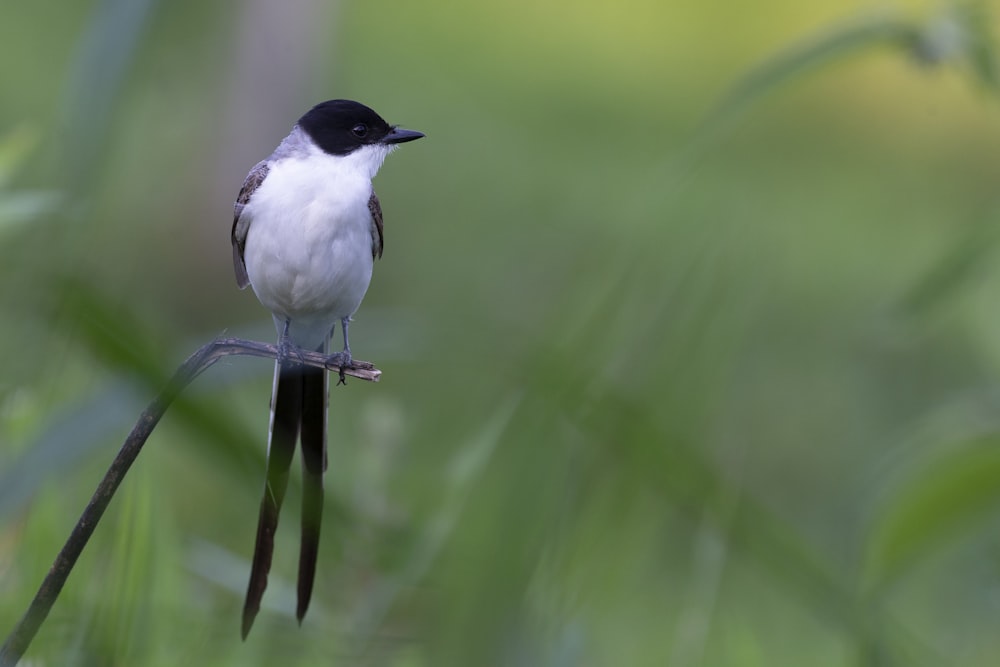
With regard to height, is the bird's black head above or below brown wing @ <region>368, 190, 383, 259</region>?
above

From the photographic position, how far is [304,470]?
Answer: 1.31 metres

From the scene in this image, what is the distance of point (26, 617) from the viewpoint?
93cm

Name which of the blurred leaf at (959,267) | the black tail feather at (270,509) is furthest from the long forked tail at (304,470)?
the blurred leaf at (959,267)

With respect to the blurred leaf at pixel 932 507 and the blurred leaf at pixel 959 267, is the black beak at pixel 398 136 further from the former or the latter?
the blurred leaf at pixel 932 507

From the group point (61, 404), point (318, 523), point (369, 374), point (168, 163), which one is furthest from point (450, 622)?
point (168, 163)

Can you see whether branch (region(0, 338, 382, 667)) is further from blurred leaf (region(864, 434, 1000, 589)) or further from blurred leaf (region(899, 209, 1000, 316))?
blurred leaf (region(899, 209, 1000, 316))

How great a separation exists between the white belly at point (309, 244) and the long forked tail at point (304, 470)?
0.14 meters

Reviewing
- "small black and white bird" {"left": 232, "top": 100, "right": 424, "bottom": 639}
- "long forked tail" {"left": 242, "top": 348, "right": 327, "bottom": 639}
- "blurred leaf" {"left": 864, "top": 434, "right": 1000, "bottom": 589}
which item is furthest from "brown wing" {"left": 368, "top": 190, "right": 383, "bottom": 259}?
"blurred leaf" {"left": 864, "top": 434, "right": 1000, "bottom": 589}

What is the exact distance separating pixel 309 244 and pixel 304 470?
Result: 827mm

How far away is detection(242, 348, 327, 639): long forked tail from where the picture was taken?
1090mm

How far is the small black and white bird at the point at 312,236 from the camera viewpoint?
1.79m

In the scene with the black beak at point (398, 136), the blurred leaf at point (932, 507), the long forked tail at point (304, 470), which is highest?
the black beak at point (398, 136)

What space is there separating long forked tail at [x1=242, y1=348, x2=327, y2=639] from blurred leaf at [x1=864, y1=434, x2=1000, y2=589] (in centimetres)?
58

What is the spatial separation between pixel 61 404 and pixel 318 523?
828 millimetres
